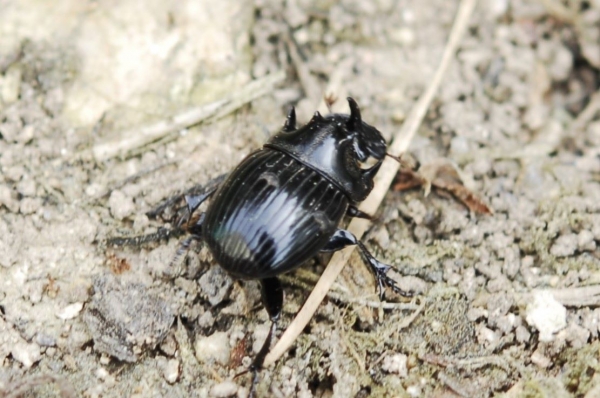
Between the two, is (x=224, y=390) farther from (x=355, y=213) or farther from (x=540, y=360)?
(x=540, y=360)

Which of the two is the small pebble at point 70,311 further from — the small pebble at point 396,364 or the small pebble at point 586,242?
the small pebble at point 586,242

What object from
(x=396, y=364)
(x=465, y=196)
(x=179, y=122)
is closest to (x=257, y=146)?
(x=179, y=122)

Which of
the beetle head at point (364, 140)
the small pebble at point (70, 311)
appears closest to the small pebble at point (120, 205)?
the small pebble at point (70, 311)

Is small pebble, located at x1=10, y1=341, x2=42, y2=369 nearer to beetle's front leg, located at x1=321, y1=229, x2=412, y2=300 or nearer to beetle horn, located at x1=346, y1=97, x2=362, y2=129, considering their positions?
beetle's front leg, located at x1=321, y1=229, x2=412, y2=300

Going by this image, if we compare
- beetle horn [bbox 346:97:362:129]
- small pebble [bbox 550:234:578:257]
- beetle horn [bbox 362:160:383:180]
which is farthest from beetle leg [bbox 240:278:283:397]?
small pebble [bbox 550:234:578:257]

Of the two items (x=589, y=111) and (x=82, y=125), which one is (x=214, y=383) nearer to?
(x=82, y=125)

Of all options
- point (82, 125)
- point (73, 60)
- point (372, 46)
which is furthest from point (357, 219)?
point (73, 60)
